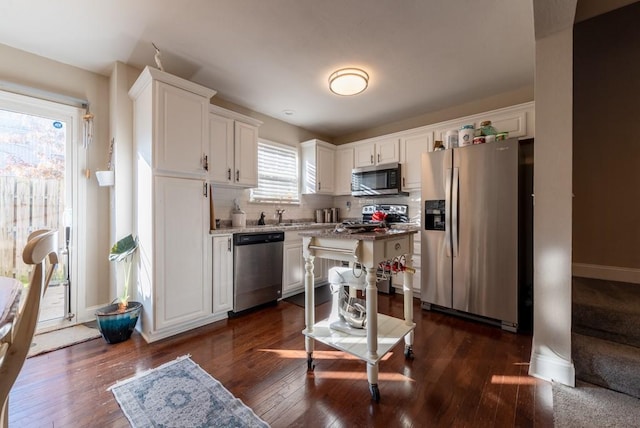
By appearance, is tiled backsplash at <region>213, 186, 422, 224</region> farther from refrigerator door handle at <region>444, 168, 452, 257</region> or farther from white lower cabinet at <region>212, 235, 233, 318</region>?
white lower cabinet at <region>212, 235, 233, 318</region>

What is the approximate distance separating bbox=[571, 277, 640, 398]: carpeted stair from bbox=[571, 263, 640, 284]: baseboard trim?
31 cm

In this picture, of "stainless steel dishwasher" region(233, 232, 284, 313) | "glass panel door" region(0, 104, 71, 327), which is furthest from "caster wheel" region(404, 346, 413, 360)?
"glass panel door" region(0, 104, 71, 327)

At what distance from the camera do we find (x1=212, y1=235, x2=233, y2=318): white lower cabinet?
2758mm

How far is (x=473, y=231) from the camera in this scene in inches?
108

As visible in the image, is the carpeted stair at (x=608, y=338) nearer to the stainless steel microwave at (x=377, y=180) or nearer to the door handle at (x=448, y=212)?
the door handle at (x=448, y=212)

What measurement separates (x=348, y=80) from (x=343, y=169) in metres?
1.96

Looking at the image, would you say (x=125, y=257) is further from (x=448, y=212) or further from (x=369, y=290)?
(x=448, y=212)

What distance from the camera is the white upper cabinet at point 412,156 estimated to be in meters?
3.60

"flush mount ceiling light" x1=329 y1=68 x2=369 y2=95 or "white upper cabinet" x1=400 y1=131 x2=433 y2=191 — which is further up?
"flush mount ceiling light" x1=329 y1=68 x2=369 y2=95

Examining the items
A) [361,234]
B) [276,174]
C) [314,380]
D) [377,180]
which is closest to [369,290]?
[361,234]

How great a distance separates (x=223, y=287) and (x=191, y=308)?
0.36 m

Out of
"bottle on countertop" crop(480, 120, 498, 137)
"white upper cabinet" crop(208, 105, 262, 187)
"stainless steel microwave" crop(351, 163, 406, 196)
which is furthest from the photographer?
"stainless steel microwave" crop(351, 163, 406, 196)

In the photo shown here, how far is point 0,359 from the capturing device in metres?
0.70

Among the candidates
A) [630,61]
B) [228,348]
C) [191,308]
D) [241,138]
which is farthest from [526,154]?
[191,308]
